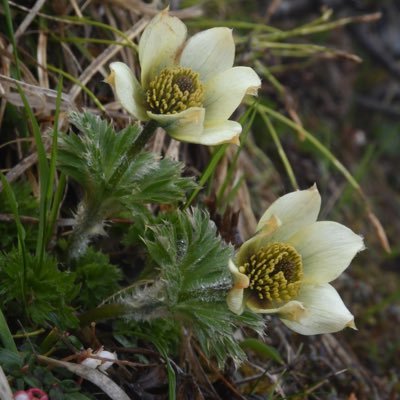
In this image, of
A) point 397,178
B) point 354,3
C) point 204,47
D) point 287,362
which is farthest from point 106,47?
point 397,178

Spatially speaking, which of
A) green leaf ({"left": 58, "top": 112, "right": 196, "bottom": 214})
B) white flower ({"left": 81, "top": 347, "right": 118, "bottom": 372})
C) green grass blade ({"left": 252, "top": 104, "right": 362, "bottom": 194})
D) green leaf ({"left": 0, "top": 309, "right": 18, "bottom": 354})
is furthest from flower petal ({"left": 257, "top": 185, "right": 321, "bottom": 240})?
green grass blade ({"left": 252, "top": 104, "right": 362, "bottom": 194})

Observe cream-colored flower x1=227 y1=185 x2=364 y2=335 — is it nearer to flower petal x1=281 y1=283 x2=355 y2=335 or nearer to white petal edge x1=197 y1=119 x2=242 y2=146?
flower petal x1=281 y1=283 x2=355 y2=335

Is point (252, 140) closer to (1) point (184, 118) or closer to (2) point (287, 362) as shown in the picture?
(2) point (287, 362)

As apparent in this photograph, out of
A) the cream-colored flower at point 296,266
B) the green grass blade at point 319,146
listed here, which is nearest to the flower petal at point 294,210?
the cream-colored flower at point 296,266

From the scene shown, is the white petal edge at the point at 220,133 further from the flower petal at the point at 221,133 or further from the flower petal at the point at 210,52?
the flower petal at the point at 210,52

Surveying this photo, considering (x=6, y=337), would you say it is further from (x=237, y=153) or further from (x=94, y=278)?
(x=237, y=153)

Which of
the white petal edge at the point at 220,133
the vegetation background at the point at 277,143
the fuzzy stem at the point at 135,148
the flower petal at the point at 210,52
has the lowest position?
the vegetation background at the point at 277,143
